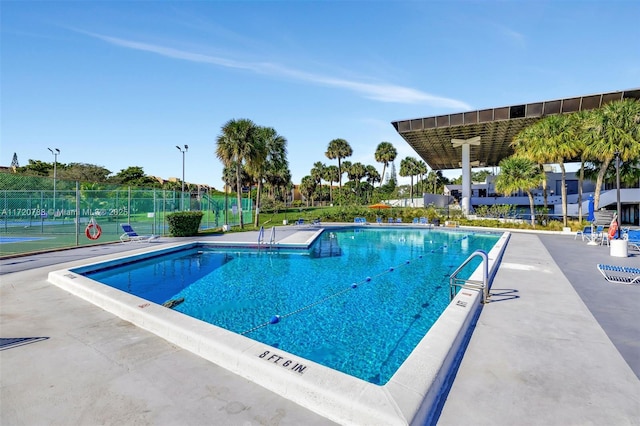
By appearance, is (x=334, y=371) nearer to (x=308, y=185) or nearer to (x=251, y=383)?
(x=251, y=383)

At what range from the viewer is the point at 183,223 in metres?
15.7

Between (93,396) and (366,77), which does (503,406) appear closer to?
(93,396)

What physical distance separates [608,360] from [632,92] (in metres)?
28.0

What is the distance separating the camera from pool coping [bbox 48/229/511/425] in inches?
90.7

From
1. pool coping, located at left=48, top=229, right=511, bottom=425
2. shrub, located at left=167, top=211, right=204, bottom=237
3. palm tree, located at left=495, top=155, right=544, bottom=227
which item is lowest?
pool coping, located at left=48, top=229, right=511, bottom=425

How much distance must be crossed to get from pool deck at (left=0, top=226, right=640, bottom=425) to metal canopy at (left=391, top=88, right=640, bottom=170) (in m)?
24.5

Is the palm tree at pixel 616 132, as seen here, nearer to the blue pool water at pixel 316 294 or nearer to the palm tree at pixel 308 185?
the blue pool water at pixel 316 294

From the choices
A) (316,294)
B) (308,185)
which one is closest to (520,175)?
(316,294)

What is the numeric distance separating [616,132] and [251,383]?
2485 centimetres

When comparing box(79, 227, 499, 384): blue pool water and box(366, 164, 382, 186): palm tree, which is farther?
box(366, 164, 382, 186): palm tree

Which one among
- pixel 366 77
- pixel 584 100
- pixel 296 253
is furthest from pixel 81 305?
pixel 584 100

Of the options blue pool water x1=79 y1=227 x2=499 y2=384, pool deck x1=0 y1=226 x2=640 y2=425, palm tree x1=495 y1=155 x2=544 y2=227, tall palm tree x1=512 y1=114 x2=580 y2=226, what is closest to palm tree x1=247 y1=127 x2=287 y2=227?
blue pool water x1=79 y1=227 x2=499 y2=384

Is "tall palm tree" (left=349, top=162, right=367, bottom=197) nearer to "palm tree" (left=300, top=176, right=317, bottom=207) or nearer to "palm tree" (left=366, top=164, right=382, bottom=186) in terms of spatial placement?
"palm tree" (left=366, top=164, right=382, bottom=186)

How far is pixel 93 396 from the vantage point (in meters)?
2.57
